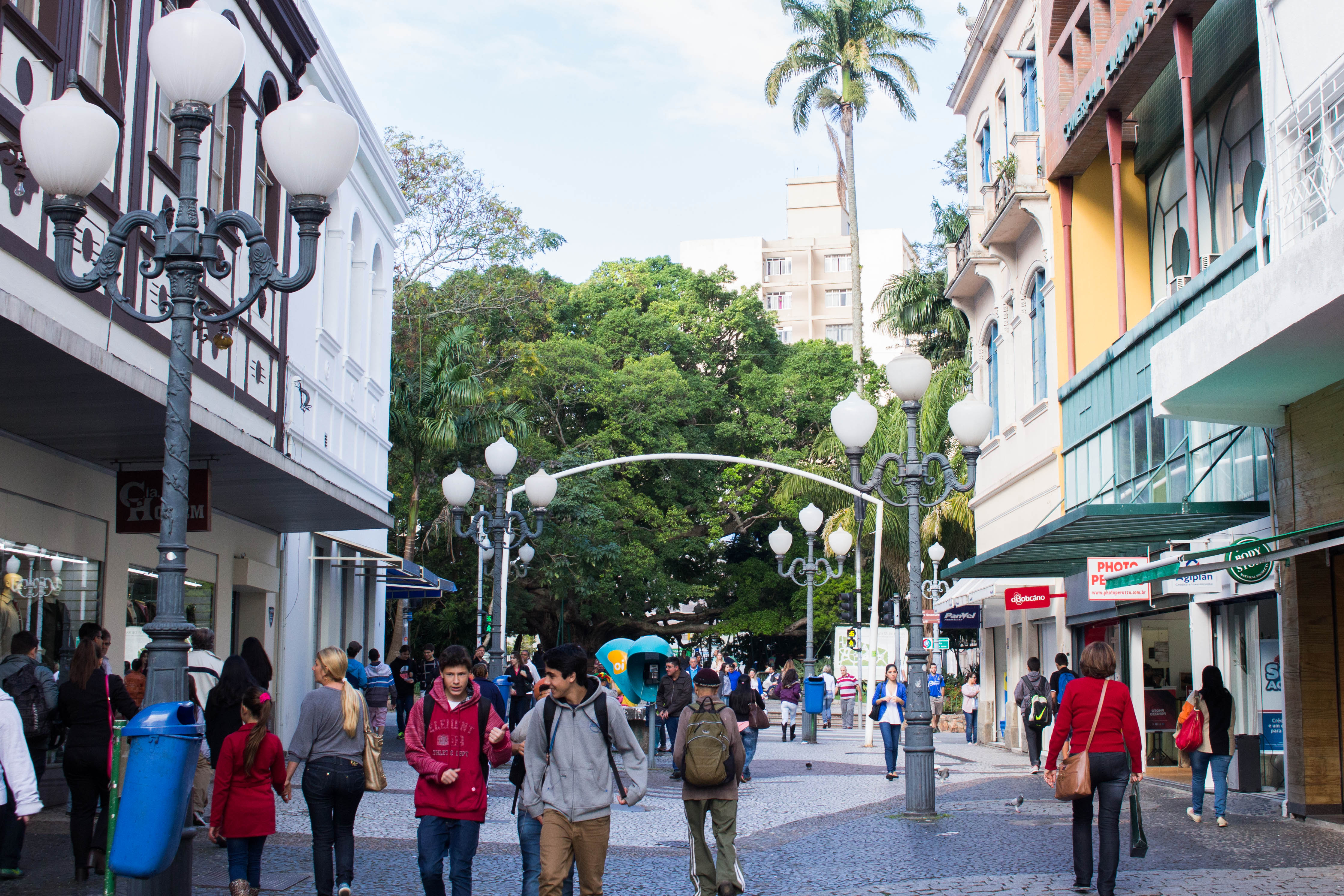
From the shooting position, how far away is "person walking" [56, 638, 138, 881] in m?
9.81

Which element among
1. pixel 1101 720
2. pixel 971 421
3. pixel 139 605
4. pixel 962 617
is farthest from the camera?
pixel 962 617

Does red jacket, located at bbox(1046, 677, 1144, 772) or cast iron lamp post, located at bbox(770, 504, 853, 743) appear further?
cast iron lamp post, located at bbox(770, 504, 853, 743)

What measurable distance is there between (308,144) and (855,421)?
885 centimetres

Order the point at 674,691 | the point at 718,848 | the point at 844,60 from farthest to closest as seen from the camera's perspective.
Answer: the point at 844,60, the point at 674,691, the point at 718,848

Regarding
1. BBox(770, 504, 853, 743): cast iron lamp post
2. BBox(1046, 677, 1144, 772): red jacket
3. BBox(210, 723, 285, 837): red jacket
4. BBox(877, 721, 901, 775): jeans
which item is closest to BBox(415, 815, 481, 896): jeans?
BBox(210, 723, 285, 837): red jacket

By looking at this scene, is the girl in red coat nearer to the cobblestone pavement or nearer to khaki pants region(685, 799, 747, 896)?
the cobblestone pavement

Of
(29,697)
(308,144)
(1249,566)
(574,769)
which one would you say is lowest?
(574,769)

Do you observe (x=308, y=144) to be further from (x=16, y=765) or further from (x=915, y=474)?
(x=915, y=474)

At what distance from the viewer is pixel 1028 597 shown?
23.1m

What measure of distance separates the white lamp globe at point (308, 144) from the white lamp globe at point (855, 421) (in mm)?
8459

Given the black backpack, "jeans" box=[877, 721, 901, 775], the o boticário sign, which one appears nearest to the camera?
the black backpack

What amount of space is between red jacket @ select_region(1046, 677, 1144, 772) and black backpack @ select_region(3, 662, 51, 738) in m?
7.37

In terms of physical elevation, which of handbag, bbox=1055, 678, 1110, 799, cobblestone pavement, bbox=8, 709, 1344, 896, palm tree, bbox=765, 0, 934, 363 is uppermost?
palm tree, bbox=765, 0, 934, 363

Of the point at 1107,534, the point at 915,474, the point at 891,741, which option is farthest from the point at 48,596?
the point at 1107,534
